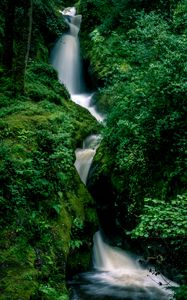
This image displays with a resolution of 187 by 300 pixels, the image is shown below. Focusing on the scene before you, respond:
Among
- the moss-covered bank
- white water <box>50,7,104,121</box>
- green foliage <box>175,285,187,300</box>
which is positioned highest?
white water <box>50,7,104,121</box>

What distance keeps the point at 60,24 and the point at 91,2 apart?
211cm

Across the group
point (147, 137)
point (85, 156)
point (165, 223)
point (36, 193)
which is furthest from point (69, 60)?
point (165, 223)

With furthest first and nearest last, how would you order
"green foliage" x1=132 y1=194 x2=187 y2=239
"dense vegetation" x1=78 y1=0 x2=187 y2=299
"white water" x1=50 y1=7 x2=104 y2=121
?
"white water" x1=50 y1=7 x2=104 y2=121
"dense vegetation" x1=78 y1=0 x2=187 y2=299
"green foliage" x1=132 y1=194 x2=187 y2=239

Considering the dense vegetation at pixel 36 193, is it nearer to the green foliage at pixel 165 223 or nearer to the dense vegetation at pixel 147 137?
the dense vegetation at pixel 147 137

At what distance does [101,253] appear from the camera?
10.1 metres

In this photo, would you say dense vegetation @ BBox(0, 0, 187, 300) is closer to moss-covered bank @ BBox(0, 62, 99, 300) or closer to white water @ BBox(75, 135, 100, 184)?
moss-covered bank @ BBox(0, 62, 99, 300)

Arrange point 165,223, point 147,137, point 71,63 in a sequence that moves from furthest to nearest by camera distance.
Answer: point 71,63 → point 147,137 → point 165,223

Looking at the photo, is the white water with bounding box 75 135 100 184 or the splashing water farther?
the white water with bounding box 75 135 100 184

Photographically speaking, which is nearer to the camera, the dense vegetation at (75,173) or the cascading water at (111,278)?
the dense vegetation at (75,173)

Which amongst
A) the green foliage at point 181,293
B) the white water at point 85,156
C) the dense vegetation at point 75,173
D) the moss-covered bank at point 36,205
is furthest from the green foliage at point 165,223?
the white water at point 85,156

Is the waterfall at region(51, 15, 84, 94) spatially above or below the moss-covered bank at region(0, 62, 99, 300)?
above

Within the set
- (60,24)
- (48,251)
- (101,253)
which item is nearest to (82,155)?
(101,253)

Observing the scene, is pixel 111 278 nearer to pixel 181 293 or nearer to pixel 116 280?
pixel 116 280

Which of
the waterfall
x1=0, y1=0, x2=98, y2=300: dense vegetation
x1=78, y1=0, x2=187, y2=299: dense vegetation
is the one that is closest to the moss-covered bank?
x1=0, y1=0, x2=98, y2=300: dense vegetation
